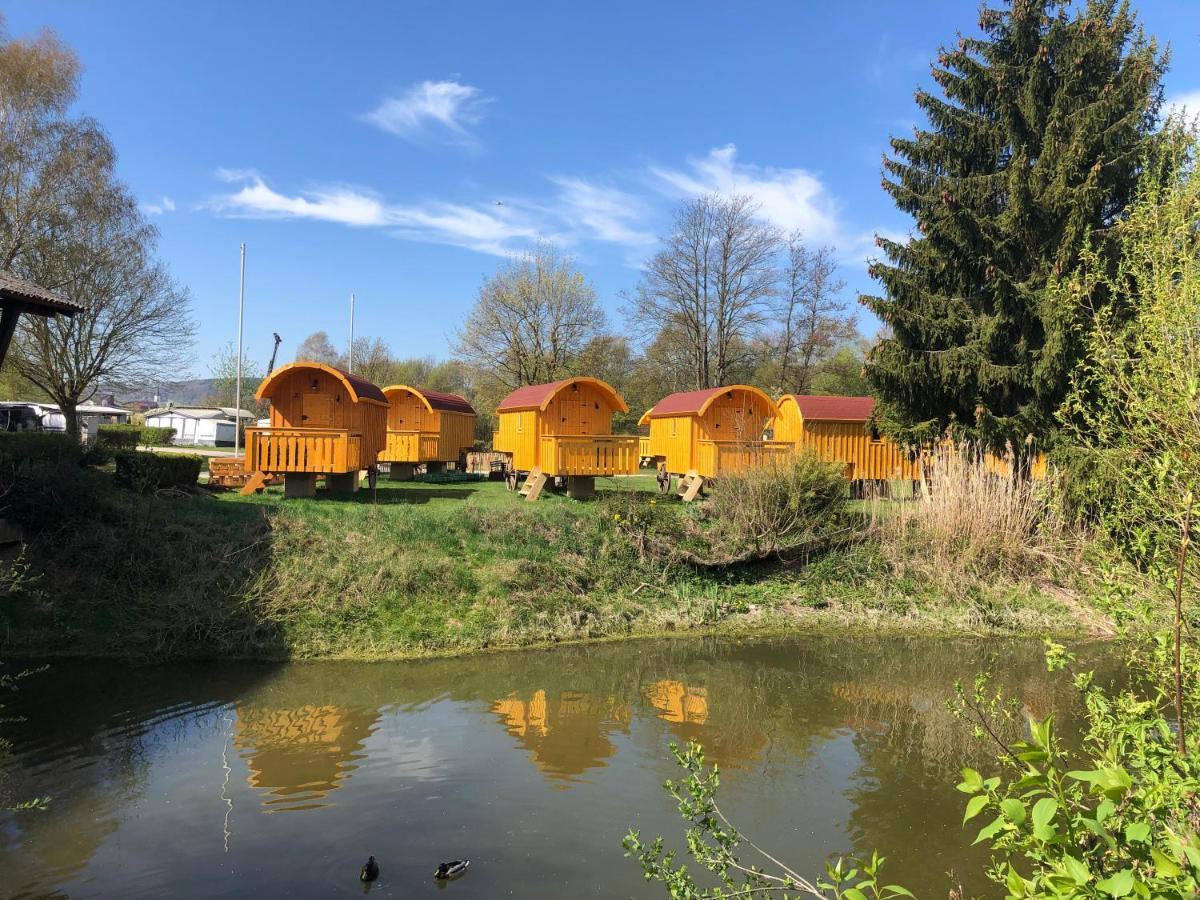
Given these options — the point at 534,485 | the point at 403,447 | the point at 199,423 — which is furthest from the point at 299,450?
the point at 199,423

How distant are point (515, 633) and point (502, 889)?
7.04m

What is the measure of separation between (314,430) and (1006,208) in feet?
52.1

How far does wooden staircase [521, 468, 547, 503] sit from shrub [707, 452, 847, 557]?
4870 mm

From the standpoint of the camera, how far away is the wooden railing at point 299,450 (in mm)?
16391

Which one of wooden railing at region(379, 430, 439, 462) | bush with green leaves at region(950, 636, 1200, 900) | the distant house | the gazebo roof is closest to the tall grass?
bush with green leaves at region(950, 636, 1200, 900)

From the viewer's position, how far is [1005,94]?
17141 mm

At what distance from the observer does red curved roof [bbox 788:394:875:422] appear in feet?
73.3

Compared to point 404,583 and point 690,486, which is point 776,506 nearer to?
point 690,486

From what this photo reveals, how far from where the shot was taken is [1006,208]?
16828mm

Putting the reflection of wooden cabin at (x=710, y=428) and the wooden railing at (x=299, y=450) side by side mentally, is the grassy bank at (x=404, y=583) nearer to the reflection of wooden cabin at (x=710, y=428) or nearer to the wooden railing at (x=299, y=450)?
the wooden railing at (x=299, y=450)

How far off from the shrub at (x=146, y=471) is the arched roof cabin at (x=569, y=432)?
8.19 m

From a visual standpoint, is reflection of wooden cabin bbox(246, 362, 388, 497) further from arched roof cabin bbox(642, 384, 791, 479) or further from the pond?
arched roof cabin bbox(642, 384, 791, 479)

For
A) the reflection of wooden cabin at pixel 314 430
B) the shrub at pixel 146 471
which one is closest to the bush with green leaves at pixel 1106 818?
the shrub at pixel 146 471

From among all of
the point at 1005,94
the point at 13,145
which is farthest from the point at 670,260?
the point at 13,145
